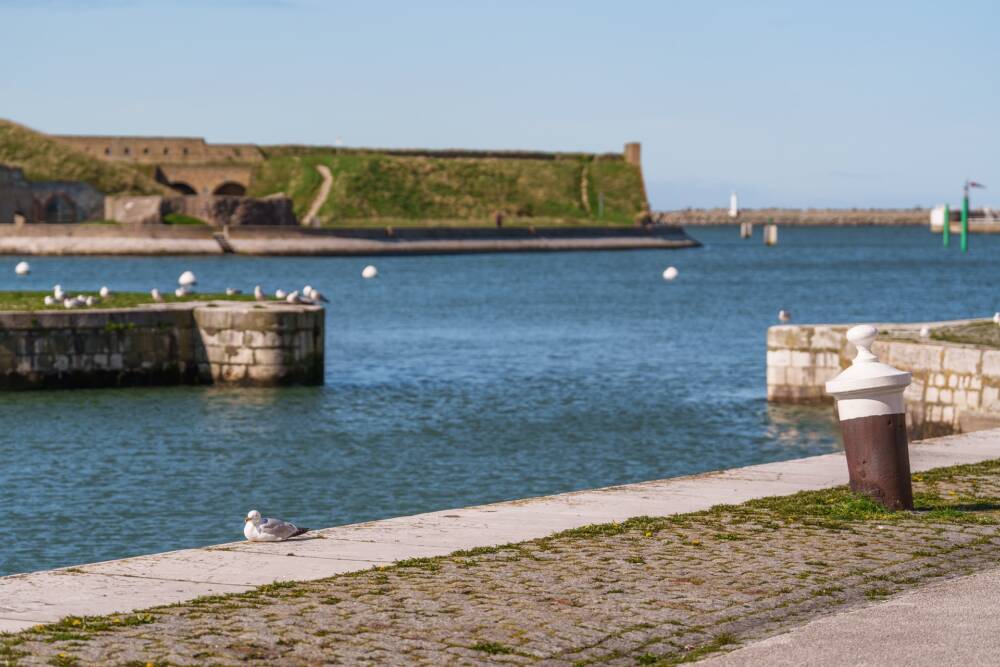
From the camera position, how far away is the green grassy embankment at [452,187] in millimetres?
154125

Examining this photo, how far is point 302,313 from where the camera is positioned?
99.2 ft

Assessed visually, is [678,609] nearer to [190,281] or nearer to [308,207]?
[190,281]

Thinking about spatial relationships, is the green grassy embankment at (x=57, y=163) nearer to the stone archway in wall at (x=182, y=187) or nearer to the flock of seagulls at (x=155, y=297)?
the stone archway in wall at (x=182, y=187)

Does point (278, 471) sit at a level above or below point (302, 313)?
below

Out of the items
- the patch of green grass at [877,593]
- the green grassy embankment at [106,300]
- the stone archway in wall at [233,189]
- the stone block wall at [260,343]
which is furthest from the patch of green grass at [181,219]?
the patch of green grass at [877,593]

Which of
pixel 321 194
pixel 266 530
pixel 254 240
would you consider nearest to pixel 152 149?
pixel 321 194

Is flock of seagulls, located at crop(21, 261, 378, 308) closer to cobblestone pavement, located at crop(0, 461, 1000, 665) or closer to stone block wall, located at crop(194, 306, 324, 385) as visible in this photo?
stone block wall, located at crop(194, 306, 324, 385)

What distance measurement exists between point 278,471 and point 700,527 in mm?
11773

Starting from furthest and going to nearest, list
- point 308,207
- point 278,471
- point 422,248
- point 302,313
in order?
point 308,207
point 422,248
point 302,313
point 278,471

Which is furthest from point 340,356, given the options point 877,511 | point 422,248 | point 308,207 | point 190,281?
point 308,207

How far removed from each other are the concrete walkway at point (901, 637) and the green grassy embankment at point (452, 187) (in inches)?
5456

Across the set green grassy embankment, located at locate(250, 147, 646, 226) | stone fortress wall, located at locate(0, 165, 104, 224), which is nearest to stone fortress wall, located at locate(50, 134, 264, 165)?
green grassy embankment, located at locate(250, 147, 646, 226)

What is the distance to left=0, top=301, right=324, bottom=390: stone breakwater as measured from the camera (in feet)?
97.4

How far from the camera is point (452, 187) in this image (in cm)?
16525
